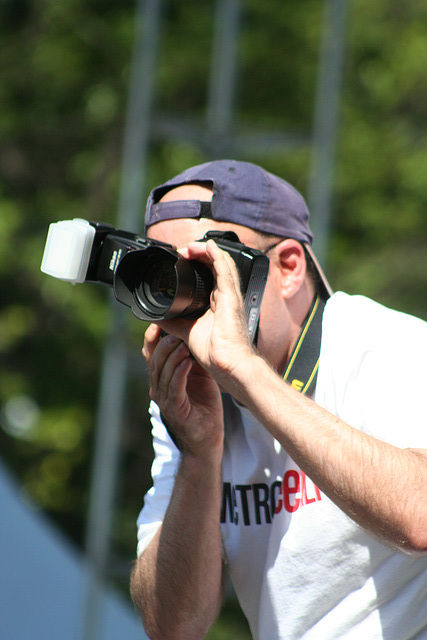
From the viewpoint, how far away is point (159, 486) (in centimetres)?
171

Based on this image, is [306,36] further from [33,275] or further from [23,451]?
[23,451]

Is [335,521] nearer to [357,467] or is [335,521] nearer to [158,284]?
[357,467]

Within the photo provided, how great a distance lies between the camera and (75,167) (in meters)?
7.54

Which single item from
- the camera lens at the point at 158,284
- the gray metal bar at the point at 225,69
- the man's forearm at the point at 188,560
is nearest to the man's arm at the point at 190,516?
the man's forearm at the point at 188,560

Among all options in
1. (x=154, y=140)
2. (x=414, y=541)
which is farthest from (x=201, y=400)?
(x=154, y=140)

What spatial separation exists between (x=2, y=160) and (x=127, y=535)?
12.0 feet

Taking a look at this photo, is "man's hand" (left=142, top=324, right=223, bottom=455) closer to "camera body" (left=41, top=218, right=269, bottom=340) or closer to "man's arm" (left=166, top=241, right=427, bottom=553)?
"camera body" (left=41, top=218, right=269, bottom=340)

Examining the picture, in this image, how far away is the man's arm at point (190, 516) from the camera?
5.11ft

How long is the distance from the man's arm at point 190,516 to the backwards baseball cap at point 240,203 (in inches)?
10.3

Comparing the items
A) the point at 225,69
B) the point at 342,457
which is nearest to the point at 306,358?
the point at 342,457

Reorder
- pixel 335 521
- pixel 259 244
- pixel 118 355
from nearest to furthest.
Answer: pixel 335 521 → pixel 259 244 → pixel 118 355

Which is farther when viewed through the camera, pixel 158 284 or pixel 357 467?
pixel 158 284

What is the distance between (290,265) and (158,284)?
13.5 inches

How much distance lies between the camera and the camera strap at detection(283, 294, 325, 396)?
1.50 m
